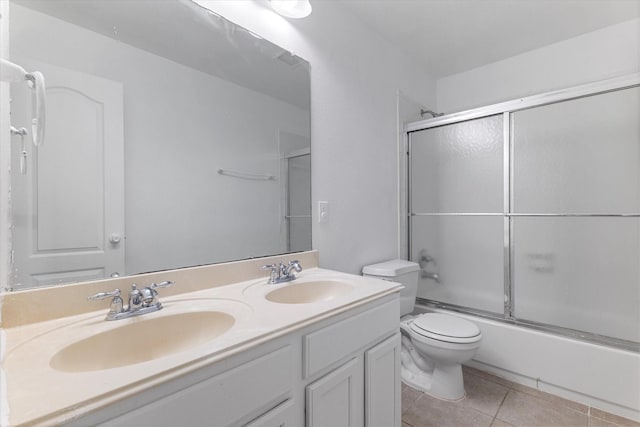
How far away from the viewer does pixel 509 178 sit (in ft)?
6.64

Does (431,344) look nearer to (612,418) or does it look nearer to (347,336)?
(347,336)

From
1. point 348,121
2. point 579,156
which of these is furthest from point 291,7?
point 579,156

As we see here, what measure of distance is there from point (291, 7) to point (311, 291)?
134cm

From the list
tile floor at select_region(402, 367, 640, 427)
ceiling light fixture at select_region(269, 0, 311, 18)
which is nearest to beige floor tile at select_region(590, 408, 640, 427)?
tile floor at select_region(402, 367, 640, 427)

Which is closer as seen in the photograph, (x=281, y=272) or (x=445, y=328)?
(x=281, y=272)

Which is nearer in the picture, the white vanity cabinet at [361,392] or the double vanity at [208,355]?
the double vanity at [208,355]

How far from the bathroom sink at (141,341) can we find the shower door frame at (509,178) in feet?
5.89

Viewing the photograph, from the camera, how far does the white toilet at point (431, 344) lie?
5.15 ft

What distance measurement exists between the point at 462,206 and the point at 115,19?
238 centimetres

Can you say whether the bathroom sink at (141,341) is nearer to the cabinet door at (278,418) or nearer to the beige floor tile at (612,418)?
the cabinet door at (278,418)

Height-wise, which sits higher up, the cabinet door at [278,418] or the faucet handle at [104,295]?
the faucet handle at [104,295]

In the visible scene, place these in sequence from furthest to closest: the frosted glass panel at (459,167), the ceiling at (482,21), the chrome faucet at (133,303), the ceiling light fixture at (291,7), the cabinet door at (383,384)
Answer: the frosted glass panel at (459,167) < the ceiling at (482,21) < the ceiling light fixture at (291,7) < the cabinet door at (383,384) < the chrome faucet at (133,303)

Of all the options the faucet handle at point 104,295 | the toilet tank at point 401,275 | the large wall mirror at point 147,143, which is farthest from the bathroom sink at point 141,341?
the toilet tank at point 401,275

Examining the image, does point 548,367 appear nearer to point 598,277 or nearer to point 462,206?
point 598,277
